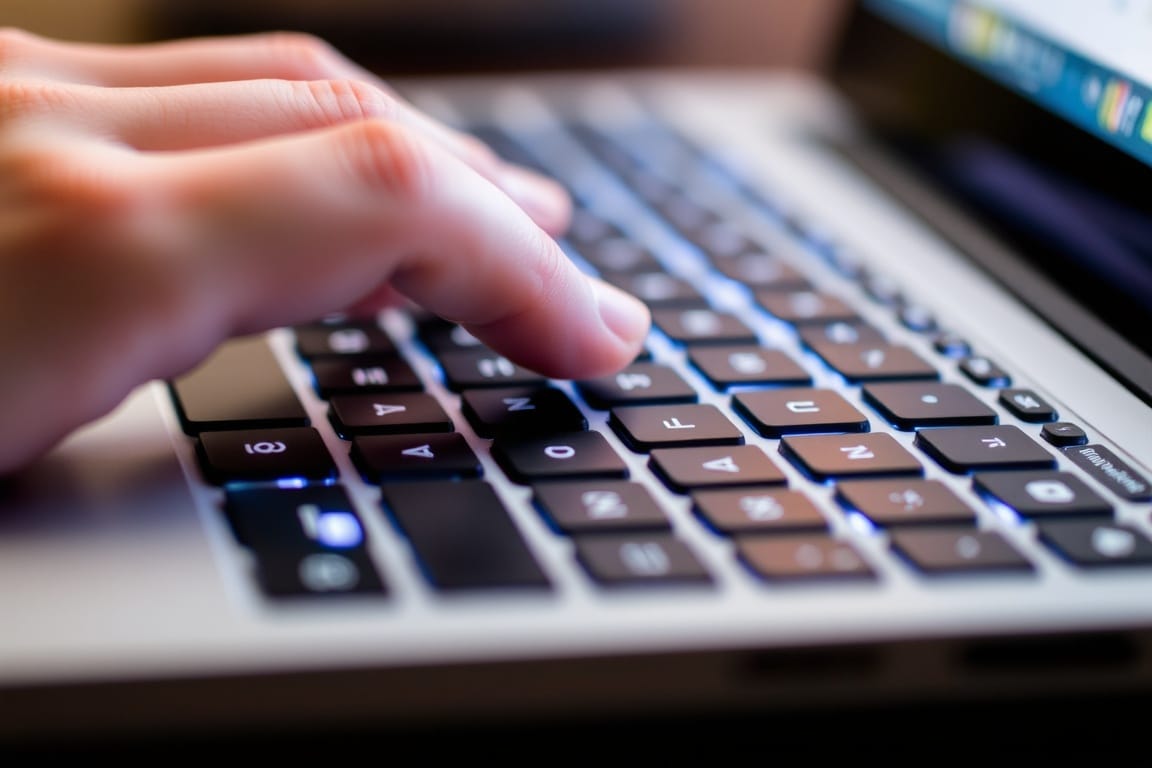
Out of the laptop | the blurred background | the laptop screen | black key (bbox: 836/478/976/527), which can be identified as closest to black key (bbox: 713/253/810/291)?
the laptop

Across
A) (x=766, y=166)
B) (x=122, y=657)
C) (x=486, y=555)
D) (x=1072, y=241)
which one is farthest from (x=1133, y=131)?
(x=122, y=657)

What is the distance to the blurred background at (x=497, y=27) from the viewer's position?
99 cm

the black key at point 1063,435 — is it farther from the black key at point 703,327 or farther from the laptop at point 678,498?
the black key at point 703,327

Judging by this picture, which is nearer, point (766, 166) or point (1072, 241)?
point (1072, 241)

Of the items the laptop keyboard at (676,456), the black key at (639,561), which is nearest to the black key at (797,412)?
the laptop keyboard at (676,456)

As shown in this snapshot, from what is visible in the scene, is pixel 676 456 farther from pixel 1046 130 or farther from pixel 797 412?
pixel 1046 130

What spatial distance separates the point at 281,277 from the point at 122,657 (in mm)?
136

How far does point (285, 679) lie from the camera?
0.31 m

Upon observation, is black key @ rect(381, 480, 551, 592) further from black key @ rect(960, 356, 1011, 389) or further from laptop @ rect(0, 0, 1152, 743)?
black key @ rect(960, 356, 1011, 389)

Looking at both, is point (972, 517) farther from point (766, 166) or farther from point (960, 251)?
point (766, 166)

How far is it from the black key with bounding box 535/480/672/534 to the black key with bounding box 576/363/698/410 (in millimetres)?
73

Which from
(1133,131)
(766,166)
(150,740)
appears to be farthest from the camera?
(766,166)

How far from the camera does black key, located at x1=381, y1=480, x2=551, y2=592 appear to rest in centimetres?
35

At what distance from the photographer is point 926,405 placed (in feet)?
1.56
